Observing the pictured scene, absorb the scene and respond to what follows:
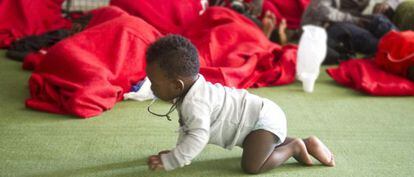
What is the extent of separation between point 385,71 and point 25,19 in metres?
2.09

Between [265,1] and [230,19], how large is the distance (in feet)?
2.52

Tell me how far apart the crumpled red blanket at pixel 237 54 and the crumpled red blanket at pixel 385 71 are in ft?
0.93

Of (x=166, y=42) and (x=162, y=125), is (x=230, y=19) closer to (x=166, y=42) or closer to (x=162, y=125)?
(x=162, y=125)

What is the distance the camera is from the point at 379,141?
1648mm

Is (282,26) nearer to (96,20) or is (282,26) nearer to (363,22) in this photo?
(363,22)

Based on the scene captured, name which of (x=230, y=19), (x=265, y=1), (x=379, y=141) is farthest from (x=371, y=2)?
(x=379, y=141)

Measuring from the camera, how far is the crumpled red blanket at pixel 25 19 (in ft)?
8.99

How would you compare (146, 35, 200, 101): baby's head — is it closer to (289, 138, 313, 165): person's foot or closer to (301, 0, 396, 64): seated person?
(289, 138, 313, 165): person's foot

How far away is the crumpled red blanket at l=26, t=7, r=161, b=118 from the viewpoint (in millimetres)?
1791

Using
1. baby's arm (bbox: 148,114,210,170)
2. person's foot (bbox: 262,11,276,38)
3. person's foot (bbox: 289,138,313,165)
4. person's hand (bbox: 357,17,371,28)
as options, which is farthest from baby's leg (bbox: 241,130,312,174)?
person's hand (bbox: 357,17,371,28)

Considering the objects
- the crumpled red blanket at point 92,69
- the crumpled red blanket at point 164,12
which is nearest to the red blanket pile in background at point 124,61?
the crumpled red blanket at point 92,69

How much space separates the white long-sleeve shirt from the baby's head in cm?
4

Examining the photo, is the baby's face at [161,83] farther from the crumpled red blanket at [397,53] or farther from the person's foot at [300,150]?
the crumpled red blanket at [397,53]

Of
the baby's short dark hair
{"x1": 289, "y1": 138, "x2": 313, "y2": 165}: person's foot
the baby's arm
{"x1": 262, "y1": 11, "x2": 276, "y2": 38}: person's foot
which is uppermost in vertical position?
the baby's short dark hair
